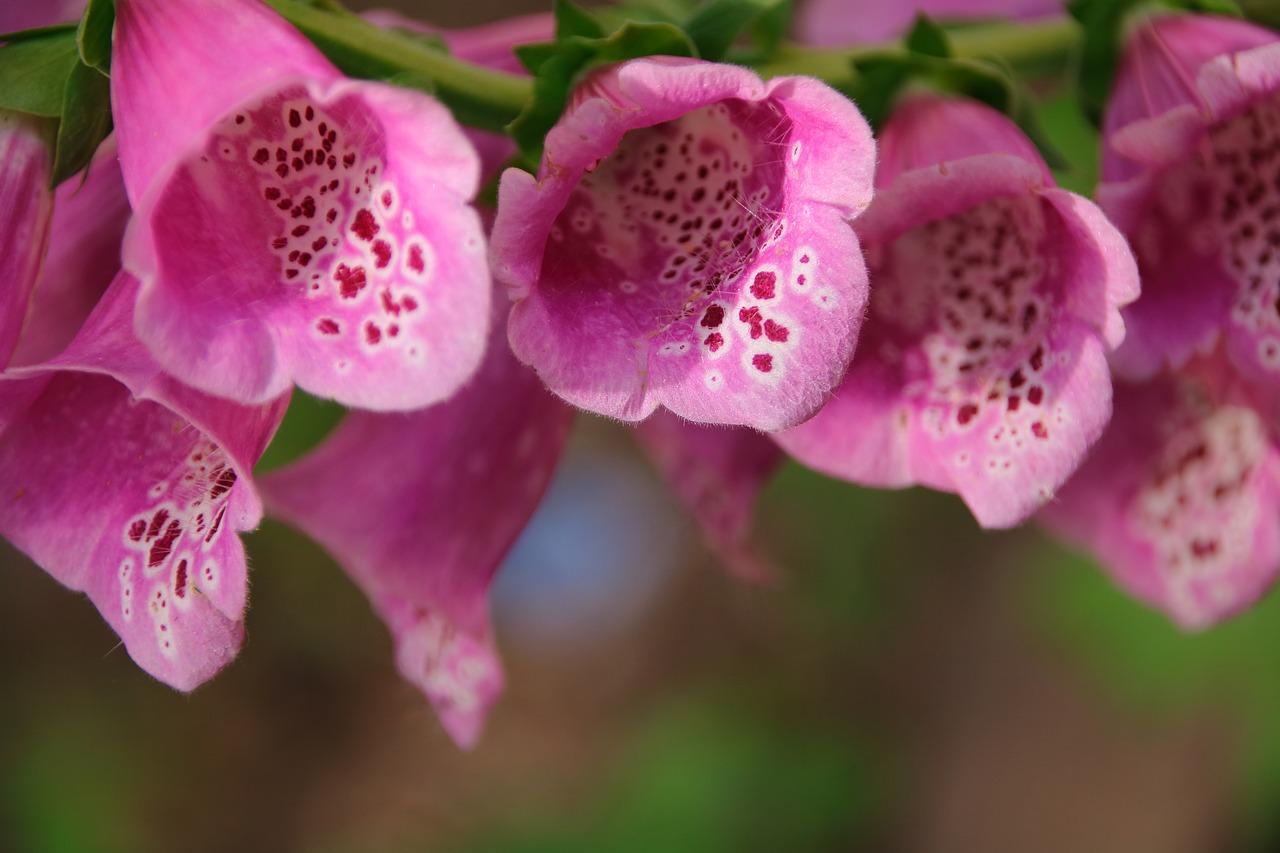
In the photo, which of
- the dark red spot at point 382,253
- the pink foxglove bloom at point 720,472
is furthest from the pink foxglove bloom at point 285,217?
the pink foxglove bloom at point 720,472

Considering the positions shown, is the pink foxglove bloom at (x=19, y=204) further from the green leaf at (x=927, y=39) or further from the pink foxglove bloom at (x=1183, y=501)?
the pink foxglove bloom at (x=1183, y=501)

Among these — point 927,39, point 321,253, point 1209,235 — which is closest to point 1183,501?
point 1209,235

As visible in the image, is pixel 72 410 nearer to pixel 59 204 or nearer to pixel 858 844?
pixel 59 204

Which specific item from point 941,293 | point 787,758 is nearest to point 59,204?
point 941,293

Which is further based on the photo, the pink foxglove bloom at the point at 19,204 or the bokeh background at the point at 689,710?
the bokeh background at the point at 689,710

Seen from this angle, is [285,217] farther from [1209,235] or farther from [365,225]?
[1209,235]

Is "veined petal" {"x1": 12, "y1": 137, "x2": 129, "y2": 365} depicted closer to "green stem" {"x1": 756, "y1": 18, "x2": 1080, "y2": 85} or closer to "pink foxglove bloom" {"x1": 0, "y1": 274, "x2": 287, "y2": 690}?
"pink foxglove bloom" {"x1": 0, "y1": 274, "x2": 287, "y2": 690}

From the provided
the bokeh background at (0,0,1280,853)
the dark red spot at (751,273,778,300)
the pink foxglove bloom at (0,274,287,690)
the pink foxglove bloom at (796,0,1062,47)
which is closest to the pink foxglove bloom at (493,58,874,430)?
the dark red spot at (751,273,778,300)

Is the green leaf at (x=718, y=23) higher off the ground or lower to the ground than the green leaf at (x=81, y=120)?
higher
